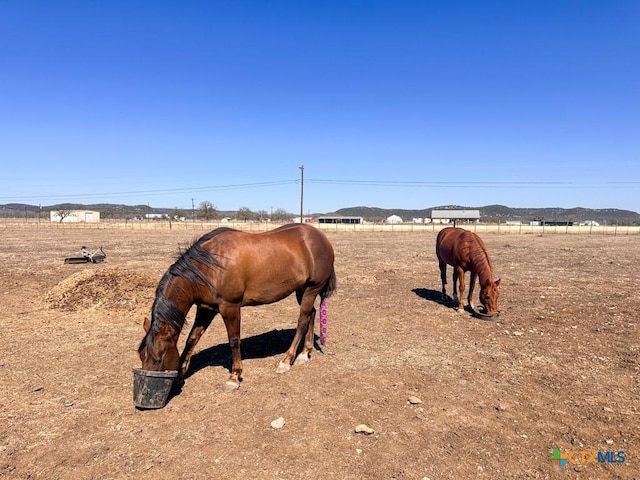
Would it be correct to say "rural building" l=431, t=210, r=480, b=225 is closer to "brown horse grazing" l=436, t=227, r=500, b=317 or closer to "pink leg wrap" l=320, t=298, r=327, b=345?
"brown horse grazing" l=436, t=227, r=500, b=317

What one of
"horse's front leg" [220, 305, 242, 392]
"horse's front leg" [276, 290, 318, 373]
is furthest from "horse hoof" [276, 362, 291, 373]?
"horse's front leg" [220, 305, 242, 392]

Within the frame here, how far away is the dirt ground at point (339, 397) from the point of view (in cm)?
366

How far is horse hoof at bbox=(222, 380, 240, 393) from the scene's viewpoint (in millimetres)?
5125

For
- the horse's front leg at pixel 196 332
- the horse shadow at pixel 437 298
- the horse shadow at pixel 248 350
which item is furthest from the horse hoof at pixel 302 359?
the horse shadow at pixel 437 298

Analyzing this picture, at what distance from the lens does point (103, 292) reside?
938 cm

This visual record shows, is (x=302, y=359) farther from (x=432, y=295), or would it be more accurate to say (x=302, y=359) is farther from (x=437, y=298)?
(x=432, y=295)

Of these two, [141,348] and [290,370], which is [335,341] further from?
[141,348]

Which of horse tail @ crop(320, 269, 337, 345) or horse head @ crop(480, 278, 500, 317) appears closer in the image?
horse tail @ crop(320, 269, 337, 345)

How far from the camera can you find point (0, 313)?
8547mm

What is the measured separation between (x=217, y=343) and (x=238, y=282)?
2.45m

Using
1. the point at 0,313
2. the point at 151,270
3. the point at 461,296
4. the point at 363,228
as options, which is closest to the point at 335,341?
the point at 461,296

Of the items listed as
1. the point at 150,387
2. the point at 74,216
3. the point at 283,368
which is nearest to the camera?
the point at 150,387

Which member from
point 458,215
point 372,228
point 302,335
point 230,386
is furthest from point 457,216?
point 230,386

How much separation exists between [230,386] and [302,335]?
145cm
